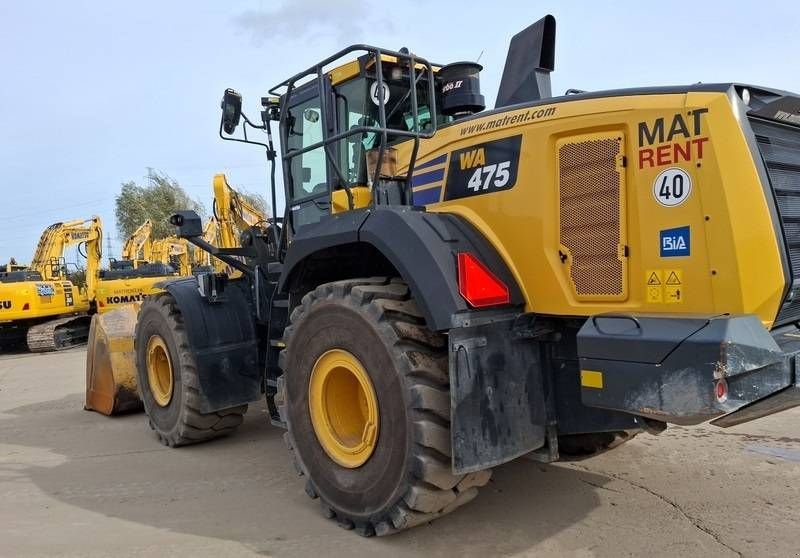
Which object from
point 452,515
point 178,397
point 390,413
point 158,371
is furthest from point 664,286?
point 158,371

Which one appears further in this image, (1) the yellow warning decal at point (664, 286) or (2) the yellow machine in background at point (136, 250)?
(2) the yellow machine in background at point (136, 250)

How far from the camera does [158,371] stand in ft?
19.4

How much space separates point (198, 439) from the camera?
5449mm

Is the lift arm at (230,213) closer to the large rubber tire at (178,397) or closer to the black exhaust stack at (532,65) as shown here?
the large rubber tire at (178,397)

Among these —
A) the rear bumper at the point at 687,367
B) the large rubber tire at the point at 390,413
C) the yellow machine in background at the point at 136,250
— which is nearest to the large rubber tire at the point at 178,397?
the large rubber tire at the point at 390,413

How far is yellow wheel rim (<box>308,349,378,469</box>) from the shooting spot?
3.50 m

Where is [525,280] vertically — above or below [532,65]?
below

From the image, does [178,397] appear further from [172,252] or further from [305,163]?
[172,252]

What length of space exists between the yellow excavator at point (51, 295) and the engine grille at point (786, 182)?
15566 mm

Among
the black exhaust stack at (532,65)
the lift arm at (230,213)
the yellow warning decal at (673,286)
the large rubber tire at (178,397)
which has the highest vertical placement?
the black exhaust stack at (532,65)

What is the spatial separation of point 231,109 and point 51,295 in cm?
1328

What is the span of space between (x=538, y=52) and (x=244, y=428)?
13.8ft

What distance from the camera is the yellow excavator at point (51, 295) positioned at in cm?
1514

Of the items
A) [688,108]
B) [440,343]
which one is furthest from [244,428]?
[688,108]
